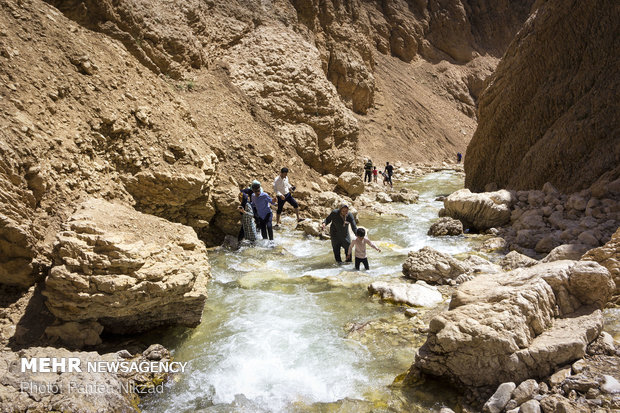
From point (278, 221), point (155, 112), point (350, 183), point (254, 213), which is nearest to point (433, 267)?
point (254, 213)

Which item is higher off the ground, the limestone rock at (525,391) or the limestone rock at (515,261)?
the limestone rock at (525,391)

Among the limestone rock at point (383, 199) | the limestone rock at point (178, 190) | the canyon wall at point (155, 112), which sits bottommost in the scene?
the limestone rock at point (383, 199)

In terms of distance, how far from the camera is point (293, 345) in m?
4.23

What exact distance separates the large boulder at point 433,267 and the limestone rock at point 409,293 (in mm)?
268

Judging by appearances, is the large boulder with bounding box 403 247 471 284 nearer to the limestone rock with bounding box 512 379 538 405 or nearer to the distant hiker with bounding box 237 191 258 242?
the limestone rock with bounding box 512 379 538 405

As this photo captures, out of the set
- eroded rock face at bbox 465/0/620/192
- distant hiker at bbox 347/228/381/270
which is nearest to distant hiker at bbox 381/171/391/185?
eroded rock face at bbox 465/0/620/192

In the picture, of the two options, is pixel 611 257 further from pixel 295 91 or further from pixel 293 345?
pixel 295 91

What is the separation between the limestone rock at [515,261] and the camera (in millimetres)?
6074

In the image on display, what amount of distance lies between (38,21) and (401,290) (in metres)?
7.58

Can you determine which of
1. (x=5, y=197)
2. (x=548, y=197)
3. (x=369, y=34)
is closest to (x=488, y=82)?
(x=548, y=197)

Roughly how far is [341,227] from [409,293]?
212cm

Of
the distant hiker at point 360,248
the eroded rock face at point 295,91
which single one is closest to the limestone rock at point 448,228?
the distant hiker at point 360,248

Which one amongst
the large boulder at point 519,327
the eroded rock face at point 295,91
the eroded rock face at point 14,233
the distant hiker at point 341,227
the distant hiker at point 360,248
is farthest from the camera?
the eroded rock face at point 295,91

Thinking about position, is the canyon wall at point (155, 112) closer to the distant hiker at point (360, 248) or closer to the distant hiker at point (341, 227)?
the distant hiker at point (341, 227)
